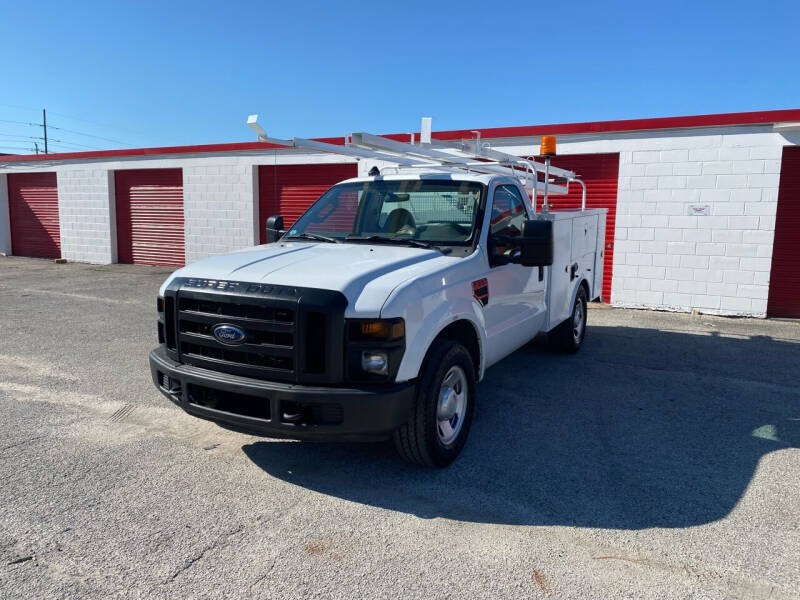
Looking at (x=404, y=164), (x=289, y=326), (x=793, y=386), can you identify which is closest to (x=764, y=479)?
(x=793, y=386)

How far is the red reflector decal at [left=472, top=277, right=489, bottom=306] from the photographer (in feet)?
14.3

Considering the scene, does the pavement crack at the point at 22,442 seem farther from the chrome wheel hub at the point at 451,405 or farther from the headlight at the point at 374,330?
the chrome wheel hub at the point at 451,405

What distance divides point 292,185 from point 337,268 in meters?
11.5

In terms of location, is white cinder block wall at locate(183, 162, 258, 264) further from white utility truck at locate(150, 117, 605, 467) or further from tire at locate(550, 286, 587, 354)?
white utility truck at locate(150, 117, 605, 467)

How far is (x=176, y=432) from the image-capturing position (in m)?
4.68

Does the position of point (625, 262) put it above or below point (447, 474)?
above

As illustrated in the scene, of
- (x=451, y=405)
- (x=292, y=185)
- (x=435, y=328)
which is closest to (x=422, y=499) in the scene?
(x=451, y=405)

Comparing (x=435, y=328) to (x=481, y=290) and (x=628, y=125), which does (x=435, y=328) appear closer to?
(x=481, y=290)

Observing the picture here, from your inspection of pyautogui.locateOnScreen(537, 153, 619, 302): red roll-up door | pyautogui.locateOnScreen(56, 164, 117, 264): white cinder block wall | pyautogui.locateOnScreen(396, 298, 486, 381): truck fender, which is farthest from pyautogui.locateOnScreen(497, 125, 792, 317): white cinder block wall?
pyautogui.locateOnScreen(56, 164, 117, 264): white cinder block wall

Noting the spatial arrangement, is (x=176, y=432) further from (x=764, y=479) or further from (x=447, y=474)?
(x=764, y=479)

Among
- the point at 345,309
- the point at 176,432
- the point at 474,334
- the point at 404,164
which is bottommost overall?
the point at 176,432

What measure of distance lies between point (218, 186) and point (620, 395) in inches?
490

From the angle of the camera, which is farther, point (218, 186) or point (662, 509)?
point (218, 186)

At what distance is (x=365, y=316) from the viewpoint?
3.43 metres
